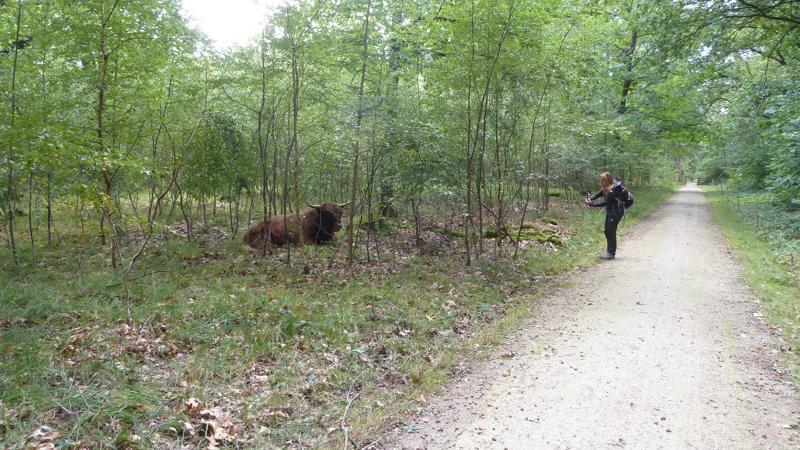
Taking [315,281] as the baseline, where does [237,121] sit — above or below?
above

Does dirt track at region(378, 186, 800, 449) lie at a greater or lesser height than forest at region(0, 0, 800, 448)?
lesser

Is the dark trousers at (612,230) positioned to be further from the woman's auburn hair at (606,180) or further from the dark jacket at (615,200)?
the woman's auburn hair at (606,180)

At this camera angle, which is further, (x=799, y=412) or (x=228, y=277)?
(x=228, y=277)

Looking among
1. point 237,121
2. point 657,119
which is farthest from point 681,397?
point 657,119

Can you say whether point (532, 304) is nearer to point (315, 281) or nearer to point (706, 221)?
point (315, 281)

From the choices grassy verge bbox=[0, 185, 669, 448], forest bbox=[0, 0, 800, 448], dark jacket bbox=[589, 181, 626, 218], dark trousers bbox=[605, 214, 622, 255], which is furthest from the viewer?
dark trousers bbox=[605, 214, 622, 255]

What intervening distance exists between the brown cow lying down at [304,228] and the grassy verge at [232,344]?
4.87 feet

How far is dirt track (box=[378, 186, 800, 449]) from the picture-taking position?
141 inches

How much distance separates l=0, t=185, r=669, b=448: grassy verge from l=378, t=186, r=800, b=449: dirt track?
48 cm

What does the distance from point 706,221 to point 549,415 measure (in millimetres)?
17087

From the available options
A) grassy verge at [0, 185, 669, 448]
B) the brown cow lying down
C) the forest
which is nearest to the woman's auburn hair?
the forest

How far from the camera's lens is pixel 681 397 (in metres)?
4.12

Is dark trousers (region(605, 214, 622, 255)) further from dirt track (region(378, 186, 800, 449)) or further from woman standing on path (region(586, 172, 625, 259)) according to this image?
dirt track (region(378, 186, 800, 449))

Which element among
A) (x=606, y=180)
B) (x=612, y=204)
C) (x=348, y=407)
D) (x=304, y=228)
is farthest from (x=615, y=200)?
(x=348, y=407)
